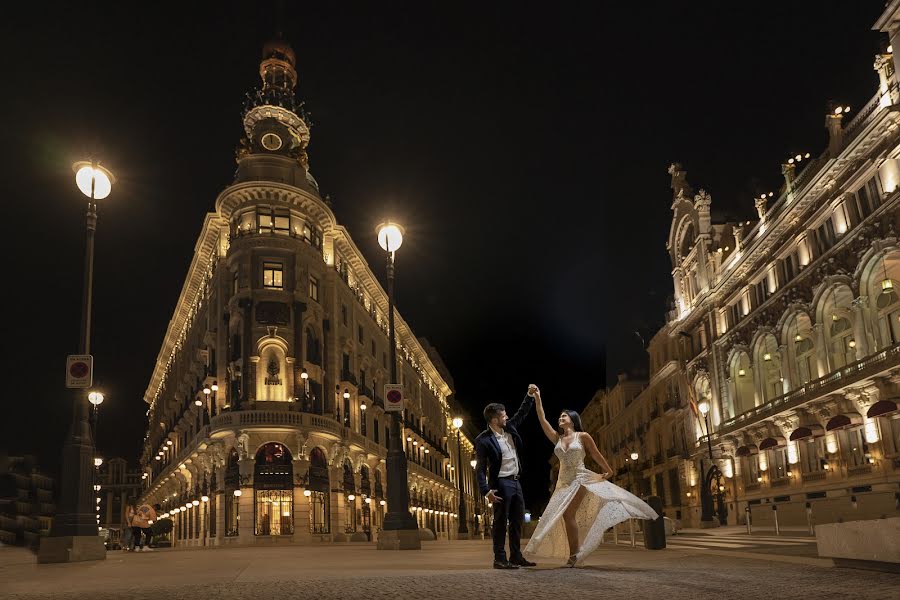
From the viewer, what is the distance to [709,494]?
42.5 metres

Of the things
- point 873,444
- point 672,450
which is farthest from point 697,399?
point 873,444

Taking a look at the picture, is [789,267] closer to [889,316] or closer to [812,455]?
[889,316]

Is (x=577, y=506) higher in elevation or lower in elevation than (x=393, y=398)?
lower

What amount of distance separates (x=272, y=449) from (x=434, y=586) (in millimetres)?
32872

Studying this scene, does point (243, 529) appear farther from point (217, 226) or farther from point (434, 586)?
point (434, 586)

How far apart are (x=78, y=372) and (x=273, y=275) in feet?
83.2

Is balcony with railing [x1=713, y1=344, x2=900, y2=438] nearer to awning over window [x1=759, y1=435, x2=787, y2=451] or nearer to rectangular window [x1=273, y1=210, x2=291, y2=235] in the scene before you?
awning over window [x1=759, y1=435, x2=787, y2=451]

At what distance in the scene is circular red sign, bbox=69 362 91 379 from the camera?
14.7 meters

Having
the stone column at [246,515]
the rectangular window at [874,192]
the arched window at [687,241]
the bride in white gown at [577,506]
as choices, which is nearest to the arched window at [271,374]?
the stone column at [246,515]

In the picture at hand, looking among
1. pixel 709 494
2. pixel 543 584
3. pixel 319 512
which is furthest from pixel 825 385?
pixel 543 584

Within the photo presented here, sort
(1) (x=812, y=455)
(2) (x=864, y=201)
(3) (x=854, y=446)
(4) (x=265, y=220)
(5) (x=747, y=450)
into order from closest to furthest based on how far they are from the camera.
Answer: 1. (2) (x=864, y=201)
2. (3) (x=854, y=446)
3. (1) (x=812, y=455)
4. (4) (x=265, y=220)
5. (5) (x=747, y=450)

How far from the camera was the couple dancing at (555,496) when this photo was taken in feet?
22.6

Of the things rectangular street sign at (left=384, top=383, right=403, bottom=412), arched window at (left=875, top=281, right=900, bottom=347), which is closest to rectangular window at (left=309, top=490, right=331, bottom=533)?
rectangular street sign at (left=384, top=383, right=403, bottom=412)

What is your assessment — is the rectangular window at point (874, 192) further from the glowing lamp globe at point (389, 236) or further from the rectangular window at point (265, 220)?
the rectangular window at point (265, 220)
